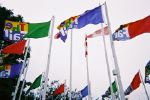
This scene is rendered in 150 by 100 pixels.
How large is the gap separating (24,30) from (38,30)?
158 centimetres

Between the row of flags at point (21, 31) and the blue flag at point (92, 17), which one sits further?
the row of flags at point (21, 31)

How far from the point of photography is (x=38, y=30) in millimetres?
15719

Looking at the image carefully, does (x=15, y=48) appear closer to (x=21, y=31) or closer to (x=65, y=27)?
(x=21, y=31)

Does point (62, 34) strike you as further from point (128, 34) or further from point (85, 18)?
point (128, 34)

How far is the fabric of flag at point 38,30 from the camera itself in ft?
50.9

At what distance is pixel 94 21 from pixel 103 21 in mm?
563

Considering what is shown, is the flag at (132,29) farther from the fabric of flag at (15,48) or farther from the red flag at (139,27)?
the fabric of flag at (15,48)

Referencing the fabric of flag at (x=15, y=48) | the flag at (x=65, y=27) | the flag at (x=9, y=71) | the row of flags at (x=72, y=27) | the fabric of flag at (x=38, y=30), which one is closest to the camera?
the row of flags at (x=72, y=27)

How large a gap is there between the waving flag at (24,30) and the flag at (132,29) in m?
4.91

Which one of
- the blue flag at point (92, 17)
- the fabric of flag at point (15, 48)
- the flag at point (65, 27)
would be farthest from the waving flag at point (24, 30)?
the blue flag at point (92, 17)

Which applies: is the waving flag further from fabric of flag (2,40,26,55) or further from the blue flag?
the blue flag

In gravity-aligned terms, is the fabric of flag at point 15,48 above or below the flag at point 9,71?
above

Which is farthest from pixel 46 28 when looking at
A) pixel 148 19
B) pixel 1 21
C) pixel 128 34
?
pixel 1 21

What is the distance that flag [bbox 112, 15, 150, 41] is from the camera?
12.2m
